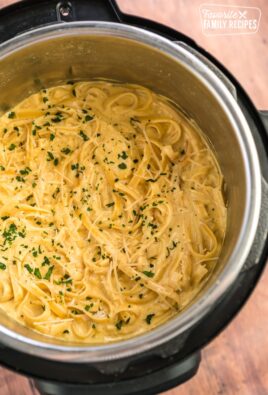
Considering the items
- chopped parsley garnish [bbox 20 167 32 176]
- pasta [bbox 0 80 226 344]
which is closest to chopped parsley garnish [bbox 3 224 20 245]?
pasta [bbox 0 80 226 344]

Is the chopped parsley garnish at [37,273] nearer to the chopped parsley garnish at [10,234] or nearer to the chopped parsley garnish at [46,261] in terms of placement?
the chopped parsley garnish at [46,261]

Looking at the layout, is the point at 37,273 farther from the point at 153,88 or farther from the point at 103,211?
the point at 153,88

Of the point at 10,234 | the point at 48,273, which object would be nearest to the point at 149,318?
the point at 48,273

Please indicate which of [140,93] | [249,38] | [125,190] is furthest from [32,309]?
[249,38]

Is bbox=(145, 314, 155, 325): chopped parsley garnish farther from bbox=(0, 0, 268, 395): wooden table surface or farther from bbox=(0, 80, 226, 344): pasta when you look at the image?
bbox=(0, 0, 268, 395): wooden table surface

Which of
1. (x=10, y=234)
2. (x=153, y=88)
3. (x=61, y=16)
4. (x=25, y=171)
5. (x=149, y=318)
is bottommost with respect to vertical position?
(x=149, y=318)

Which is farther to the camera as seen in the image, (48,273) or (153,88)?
(153,88)

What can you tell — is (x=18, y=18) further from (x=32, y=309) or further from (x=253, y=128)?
(x=32, y=309)
